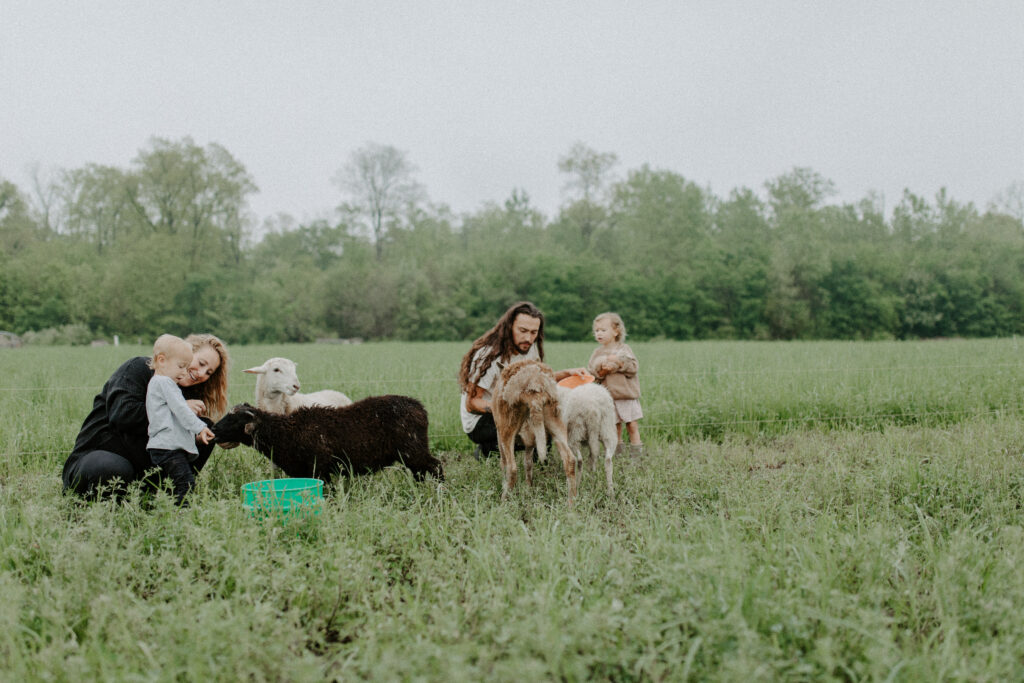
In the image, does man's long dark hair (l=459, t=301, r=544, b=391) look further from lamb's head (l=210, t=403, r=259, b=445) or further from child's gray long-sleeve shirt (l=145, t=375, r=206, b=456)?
child's gray long-sleeve shirt (l=145, t=375, r=206, b=456)

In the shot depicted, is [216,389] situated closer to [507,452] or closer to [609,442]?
[507,452]

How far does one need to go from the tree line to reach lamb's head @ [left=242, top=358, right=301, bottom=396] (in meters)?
31.1

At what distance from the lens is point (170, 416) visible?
469 centimetres

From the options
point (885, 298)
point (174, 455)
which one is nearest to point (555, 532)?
point (174, 455)

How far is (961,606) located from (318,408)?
472cm

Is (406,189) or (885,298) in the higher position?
(406,189)

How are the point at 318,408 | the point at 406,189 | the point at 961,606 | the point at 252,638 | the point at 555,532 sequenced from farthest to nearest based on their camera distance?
the point at 406,189
the point at 318,408
the point at 555,532
the point at 961,606
the point at 252,638

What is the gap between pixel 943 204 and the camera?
52688 mm

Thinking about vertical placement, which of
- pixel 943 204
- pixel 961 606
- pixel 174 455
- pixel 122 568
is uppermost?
pixel 943 204

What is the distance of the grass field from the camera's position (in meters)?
2.57

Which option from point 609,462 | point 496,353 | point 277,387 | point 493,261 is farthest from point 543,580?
point 493,261

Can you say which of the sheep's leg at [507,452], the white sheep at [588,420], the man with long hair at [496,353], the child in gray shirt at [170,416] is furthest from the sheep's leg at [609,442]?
the child in gray shirt at [170,416]

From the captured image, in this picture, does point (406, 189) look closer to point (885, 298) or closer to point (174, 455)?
point (885, 298)

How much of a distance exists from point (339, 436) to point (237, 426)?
826mm
